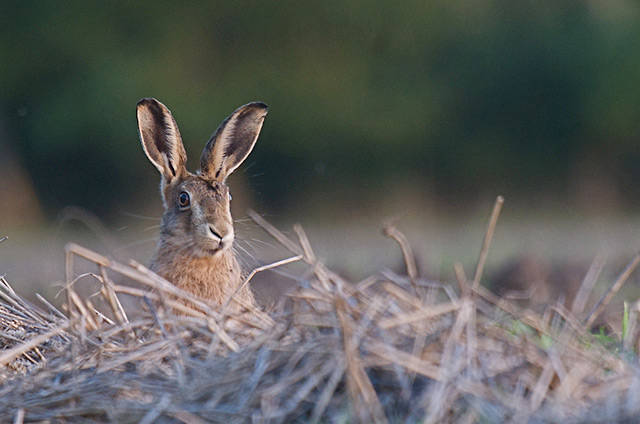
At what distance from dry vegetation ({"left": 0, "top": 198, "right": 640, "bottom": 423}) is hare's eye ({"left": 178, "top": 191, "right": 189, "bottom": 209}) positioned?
2.47 m

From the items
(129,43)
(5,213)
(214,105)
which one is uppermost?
(129,43)

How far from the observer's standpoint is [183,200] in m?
5.69

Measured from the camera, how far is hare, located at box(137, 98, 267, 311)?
5465mm

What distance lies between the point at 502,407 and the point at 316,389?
0.51 metres

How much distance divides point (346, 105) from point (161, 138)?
9213 mm

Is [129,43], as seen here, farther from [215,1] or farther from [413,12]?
[413,12]

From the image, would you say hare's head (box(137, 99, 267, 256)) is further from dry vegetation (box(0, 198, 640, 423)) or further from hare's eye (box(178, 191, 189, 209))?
dry vegetation (box(0, 198, 640, 423))

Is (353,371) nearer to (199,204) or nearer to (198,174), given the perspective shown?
(199,204)

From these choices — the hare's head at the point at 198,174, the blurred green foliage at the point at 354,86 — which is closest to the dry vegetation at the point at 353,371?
the hare's head at the point at 198,174

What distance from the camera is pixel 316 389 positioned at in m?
2.76

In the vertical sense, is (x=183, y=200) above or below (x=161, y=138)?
below

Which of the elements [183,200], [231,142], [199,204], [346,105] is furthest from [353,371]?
[346,105]

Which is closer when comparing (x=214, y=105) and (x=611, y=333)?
(x=611, y=333)

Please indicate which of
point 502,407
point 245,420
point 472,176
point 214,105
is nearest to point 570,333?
point 502,407
